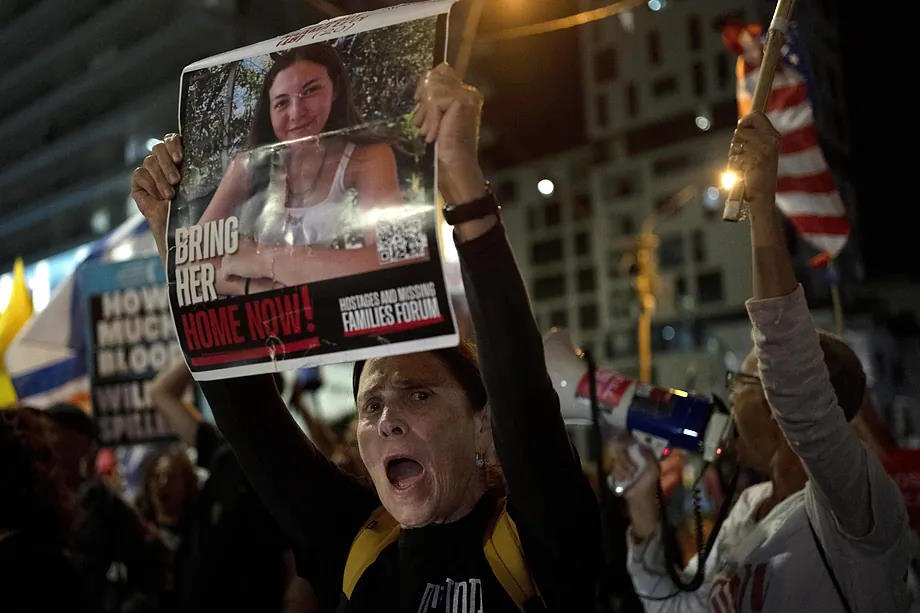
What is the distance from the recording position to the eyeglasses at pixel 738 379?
271cm

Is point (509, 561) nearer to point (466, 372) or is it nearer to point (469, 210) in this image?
point (466, 372)

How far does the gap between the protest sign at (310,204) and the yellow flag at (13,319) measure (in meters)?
4.31

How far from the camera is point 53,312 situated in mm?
6191

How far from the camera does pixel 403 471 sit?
76.3 inches

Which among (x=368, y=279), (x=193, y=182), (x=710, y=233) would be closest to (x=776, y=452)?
(x=368, y=279)

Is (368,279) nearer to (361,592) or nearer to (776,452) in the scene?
(361,592)

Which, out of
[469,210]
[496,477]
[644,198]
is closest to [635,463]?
[496,477]

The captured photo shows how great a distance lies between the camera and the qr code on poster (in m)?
1.56

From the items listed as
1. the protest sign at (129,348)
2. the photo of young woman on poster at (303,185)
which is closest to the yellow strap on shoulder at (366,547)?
the photo of young woman on poster at (303,185)

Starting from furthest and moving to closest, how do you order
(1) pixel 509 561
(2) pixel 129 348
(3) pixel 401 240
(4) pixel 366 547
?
(2) pixel 129 348, (4) pixel 366 547, (1) pixel 509 561, (3) pixel 401 240

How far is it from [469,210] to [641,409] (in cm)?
139

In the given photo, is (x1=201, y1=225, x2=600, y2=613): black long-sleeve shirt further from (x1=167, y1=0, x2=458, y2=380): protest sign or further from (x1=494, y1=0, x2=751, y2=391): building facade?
(x1=494, y1=0, x2=751, y2=391): building facade

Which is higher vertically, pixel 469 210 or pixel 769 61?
pixel 769 61

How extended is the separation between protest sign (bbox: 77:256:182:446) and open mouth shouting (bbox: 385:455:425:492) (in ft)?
12.6
